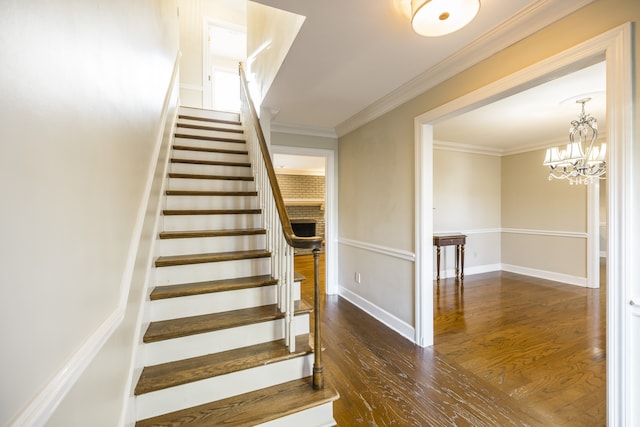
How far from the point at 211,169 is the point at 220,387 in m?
1.98

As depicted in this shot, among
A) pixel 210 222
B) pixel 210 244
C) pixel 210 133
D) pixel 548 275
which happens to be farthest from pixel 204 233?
pixel 548 275

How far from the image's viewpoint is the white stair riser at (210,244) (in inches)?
77.1

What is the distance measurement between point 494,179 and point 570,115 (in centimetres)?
207

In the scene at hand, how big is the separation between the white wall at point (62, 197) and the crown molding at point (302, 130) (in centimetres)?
235

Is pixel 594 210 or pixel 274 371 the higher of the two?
pixel 594 210

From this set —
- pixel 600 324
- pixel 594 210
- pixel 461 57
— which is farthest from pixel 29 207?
pixel 594 210

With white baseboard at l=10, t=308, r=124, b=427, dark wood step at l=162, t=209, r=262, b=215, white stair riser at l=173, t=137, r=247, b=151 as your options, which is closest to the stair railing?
dark wood step at l=162, t=209, r=262, b=215

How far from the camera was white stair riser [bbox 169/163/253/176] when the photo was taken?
2.58m

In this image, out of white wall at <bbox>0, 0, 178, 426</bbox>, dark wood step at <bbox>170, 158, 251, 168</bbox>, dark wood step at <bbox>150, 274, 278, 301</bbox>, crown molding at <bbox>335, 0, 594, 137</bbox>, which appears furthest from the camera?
dark wood step at <bbox>170, 158, 251, 168</bbox>

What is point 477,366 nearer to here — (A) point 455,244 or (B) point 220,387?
(B) point 220,387

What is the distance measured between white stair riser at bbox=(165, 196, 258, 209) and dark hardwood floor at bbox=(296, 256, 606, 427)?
153cm

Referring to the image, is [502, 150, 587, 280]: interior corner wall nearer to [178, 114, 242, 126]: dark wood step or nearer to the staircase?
the staircase

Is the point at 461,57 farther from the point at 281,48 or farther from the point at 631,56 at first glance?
the point at 281,48

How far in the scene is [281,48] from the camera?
2064mm
